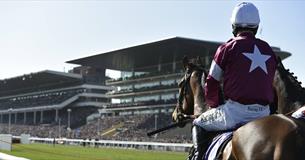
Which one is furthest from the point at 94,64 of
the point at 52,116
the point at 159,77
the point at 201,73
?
the point at 201,73

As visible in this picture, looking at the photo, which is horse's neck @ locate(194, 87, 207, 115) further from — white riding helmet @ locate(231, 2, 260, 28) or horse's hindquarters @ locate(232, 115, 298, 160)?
horse's hindquarters @ locate(232, 115, 298, 160)

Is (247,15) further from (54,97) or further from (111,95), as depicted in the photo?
(54,97)

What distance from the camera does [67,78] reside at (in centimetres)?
10712

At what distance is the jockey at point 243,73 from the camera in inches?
154

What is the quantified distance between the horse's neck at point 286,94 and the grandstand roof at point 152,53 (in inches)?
2356

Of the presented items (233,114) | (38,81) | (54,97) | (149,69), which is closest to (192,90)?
(233,114)

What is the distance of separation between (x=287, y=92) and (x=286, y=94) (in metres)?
0.04

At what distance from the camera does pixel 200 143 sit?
445cm

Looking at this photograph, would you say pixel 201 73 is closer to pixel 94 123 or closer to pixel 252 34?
pixel 252 34

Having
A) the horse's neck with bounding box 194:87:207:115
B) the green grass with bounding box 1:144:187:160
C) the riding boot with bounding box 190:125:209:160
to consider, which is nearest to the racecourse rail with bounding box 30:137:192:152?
the green grass with bounding box 1:144:187:160

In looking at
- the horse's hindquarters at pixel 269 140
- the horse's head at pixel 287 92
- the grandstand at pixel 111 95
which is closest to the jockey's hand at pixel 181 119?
the horse's head at pixel 287 92

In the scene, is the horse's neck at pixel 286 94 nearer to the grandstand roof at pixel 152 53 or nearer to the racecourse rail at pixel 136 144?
the racecourse rail at pixel 136 144

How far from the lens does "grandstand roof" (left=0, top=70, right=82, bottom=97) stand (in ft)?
342

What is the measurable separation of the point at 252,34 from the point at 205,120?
842 millimetres
